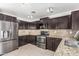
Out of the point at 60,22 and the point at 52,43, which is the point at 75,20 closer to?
the point at 60,22

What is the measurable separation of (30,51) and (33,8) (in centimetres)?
55

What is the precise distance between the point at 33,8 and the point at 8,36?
19.0 inches

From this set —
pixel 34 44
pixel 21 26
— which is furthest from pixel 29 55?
pixel 21 26

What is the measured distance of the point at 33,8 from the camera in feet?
3.95

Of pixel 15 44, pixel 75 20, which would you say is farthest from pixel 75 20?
pixel 15 44

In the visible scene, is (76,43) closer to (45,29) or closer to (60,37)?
(60,37)

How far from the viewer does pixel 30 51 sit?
1.22 meters

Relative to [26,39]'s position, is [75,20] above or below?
above

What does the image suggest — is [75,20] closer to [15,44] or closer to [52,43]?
[52,43]

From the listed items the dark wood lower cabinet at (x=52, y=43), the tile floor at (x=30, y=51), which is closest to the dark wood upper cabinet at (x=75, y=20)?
the dark wood lower cabinet at (x=52, y=43)

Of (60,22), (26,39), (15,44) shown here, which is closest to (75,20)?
(60,22)

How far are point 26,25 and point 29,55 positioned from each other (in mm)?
385

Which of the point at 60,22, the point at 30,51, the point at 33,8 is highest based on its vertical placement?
the point at 33,8

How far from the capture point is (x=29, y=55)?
47.3 inches
